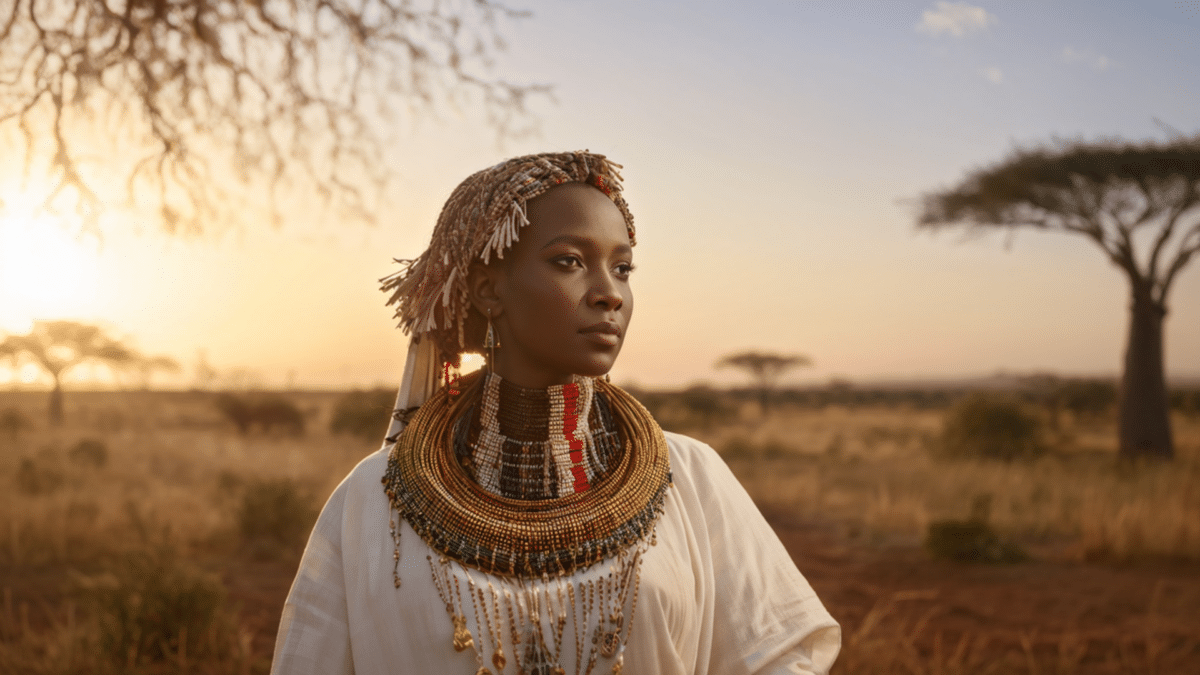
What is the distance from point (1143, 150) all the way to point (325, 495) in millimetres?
14176

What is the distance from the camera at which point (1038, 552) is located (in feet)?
28.7

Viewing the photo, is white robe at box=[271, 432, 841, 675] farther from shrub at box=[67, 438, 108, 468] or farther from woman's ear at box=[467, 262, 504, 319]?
shrub at box=[67, 438, 108, 468]

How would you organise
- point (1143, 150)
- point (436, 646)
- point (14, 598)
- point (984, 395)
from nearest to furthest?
point (436, 646) < point (14, 598) < point (1143, 150) < point (984, 395)

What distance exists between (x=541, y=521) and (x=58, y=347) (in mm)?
29657

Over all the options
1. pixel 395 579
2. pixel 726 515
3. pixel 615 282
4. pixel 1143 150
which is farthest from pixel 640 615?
pixel 1143 150

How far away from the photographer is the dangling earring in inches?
89.6

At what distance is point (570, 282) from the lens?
2.08 meters

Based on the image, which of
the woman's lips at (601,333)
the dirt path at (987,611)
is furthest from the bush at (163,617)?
the woman's lips at (601,333)

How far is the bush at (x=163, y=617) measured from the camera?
509 centimetres

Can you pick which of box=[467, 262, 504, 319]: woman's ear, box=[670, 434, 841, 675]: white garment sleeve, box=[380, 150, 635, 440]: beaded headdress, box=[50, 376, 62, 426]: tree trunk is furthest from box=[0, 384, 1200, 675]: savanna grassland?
box=[50, 376, 62, 426]: tree trunk

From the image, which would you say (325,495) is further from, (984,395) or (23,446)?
(984,395)

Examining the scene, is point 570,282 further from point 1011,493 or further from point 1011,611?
point 1011,493

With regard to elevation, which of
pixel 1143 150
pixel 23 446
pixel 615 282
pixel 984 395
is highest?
pixel 1143 150

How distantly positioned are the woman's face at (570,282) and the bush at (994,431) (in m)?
14.7
